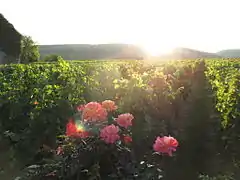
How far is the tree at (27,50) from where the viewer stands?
40.2 metres

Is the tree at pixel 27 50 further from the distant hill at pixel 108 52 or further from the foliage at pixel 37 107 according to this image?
the distant hill at pixel 108 52

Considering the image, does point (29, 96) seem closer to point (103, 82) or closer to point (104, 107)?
point (103, 82)

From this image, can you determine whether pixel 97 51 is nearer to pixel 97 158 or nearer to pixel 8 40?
pixel 8 40

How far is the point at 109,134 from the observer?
13.7 ft

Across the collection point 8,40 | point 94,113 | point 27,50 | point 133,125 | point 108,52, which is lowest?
point 108,52

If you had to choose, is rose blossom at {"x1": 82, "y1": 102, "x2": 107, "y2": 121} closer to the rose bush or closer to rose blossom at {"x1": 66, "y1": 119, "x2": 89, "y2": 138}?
the rose bush

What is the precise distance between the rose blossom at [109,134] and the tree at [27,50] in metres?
36.4

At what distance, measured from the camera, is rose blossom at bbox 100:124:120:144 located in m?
4.17

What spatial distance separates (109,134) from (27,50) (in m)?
37.8

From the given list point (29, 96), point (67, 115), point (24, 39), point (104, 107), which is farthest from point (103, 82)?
point (24, 39)

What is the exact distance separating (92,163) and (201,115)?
4.67 metres

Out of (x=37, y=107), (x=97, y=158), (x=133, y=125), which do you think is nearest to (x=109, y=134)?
(x=97, y=158)

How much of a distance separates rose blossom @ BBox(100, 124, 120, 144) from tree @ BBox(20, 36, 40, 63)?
36.4 m

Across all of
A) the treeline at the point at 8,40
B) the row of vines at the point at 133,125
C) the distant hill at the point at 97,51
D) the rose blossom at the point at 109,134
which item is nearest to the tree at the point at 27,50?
the treeline at the point at 8,40
